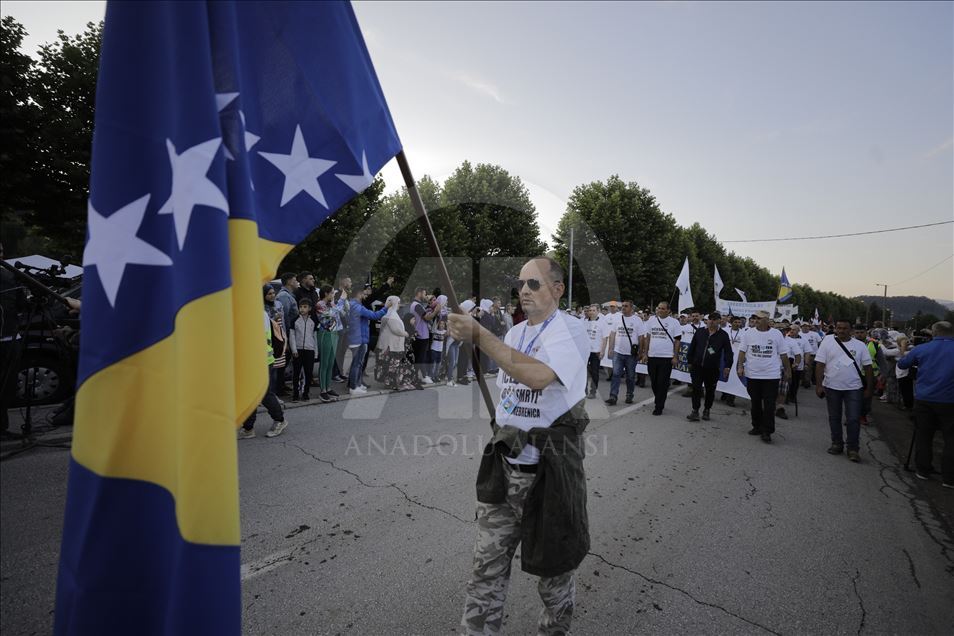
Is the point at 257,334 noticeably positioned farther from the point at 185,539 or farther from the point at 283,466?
the point at 283,466

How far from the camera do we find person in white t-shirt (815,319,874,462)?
6.73 meters

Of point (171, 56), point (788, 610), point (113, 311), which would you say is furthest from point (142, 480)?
point (788, 610)

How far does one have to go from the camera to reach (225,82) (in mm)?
1418

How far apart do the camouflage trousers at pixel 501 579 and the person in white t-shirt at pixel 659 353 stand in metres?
7.14

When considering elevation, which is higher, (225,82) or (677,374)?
(225,82)

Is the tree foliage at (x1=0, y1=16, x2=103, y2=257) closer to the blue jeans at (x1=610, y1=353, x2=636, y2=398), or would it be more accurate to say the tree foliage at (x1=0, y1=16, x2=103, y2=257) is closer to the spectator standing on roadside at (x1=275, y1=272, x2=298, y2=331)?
the spectator standing on roadside at (x1=275, y1=272, x2=298, y2=331)

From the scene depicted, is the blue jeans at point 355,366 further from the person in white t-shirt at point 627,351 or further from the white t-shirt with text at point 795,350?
the white t-shirt with text at point 795,350

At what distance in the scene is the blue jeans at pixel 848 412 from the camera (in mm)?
6609

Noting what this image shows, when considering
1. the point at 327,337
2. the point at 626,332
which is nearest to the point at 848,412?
the point at 626,332

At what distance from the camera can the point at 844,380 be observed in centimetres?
686

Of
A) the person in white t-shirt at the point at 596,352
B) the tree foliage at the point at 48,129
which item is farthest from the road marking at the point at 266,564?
the tree foliage at the point at 48,129

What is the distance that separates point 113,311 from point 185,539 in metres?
0.65

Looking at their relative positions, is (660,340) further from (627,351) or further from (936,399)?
(936,399)

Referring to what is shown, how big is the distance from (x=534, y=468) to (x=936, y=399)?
7040mm
